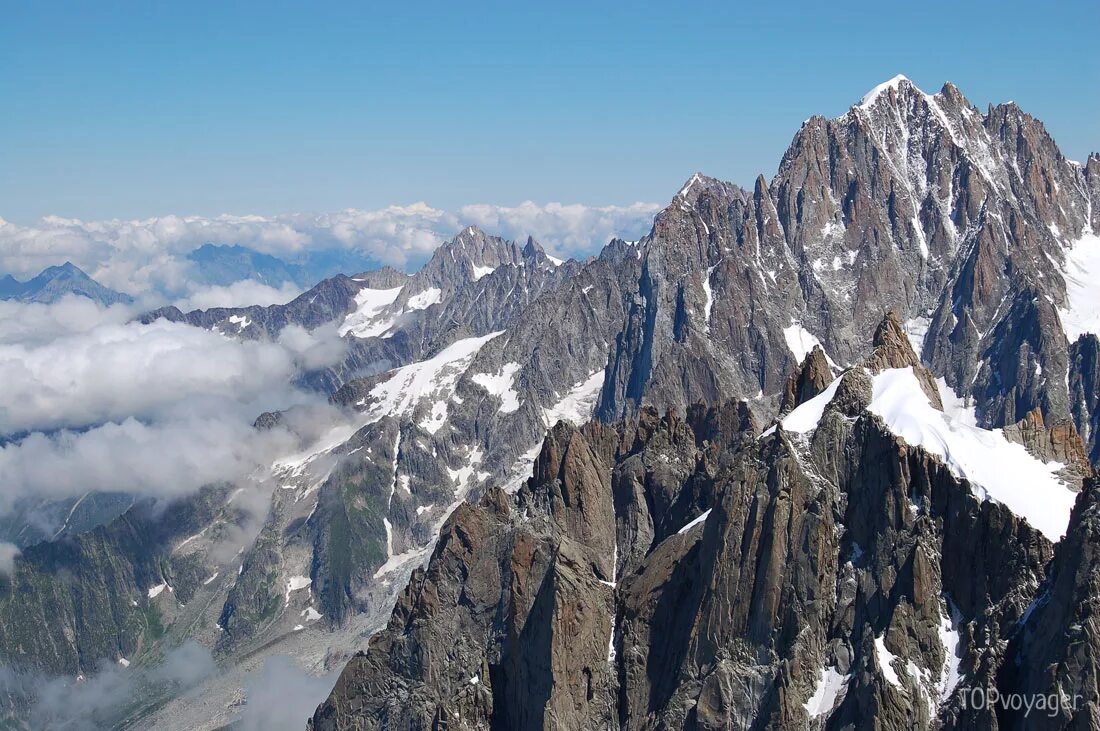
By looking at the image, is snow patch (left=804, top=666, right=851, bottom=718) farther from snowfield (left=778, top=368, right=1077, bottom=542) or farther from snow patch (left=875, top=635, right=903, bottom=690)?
snowfield (left=778, top=368, right=1077, bottom=542)

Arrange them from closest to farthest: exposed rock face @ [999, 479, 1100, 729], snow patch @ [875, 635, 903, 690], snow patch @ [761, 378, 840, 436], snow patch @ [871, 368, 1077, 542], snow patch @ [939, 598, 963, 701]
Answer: exposed rock face @ [999, 479, 1100, 729], snow patch @ [875, 635, 903, 690], snow patch @ [939, 598, 963, 701], snow patch @ [871, 368, 1077, 542], snow patch @ [761, 378, 840, 436]

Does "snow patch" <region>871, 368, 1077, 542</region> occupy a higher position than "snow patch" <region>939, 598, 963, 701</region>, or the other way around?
"snow patch" <region>871, 368, 1077, 542</region>

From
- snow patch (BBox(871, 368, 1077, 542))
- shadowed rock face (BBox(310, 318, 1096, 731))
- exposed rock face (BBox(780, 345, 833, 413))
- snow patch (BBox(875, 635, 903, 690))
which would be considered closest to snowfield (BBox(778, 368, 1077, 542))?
snow patch (BBox(871, 368, 1077, 542))

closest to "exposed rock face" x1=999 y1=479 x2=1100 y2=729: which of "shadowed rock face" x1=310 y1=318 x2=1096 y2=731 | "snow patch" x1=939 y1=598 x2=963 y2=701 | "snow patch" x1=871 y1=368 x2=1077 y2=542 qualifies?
"shadowed rock face" x1=310 y1=318 x2=1096 y2=731

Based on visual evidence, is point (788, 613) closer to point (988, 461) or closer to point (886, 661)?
point (886, 661)

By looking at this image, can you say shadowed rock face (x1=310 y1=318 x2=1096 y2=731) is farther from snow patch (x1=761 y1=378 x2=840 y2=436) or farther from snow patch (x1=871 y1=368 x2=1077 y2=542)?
snow patch (x1=761 y1=378 x2=840 y2=436)

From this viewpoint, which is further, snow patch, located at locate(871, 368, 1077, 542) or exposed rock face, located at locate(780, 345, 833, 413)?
exposed rock face, located at locate(780, 345, 833, 413)

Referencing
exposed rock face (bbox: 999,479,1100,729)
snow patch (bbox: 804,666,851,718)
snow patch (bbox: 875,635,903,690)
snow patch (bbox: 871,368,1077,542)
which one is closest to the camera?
exposed rock face (bbox: 999,479,1100,729)

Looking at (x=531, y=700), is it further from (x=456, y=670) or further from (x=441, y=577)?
(x=441, y=577)

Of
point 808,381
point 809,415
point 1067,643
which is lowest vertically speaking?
point 1067,643

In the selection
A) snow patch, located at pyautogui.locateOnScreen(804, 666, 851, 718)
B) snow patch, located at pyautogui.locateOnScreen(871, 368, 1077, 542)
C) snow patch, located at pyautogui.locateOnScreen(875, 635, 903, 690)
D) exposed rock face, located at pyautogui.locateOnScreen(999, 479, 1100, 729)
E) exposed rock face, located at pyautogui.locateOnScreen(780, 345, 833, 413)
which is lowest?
snow patch, located at pyautogui.locateOnScreen(804, 666, 851, 718)

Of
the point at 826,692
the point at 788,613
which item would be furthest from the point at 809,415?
the point at 826,692
